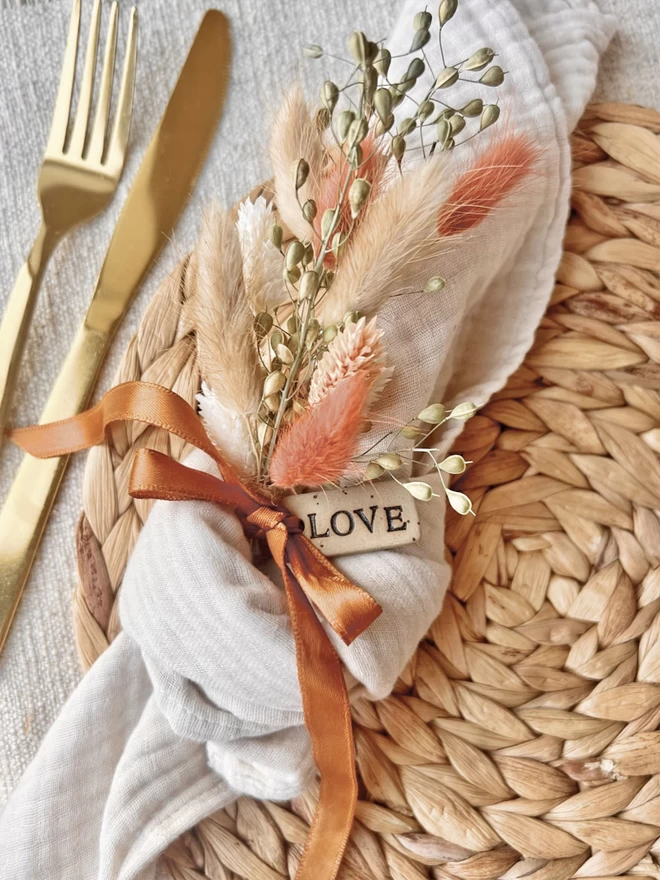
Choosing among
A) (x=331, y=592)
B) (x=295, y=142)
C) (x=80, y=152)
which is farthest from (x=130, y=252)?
(x=331, y=592)

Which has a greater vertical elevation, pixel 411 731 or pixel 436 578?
pixel 436 578

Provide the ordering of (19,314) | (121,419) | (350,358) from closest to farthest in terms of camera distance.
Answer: (350,358) → (121,419) → (19,314)

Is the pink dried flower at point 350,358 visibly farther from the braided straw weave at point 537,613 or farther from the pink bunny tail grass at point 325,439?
the braided straw weave at point 537,613

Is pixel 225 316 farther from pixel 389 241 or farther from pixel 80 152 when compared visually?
pixel 80 152

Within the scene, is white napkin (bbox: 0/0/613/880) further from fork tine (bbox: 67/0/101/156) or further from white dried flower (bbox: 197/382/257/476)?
fork tine (bbox: 67/0/101/156)

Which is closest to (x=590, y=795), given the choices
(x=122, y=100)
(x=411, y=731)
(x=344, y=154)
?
(x=411, y=731)

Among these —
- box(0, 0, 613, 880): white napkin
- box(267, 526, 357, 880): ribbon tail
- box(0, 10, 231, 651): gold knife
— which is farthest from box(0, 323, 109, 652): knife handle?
box(267, 526, 357, 880): ribbon tail

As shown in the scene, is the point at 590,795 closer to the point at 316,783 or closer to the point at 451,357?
the point at 316,783

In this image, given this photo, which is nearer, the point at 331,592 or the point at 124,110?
the point at 331,592
